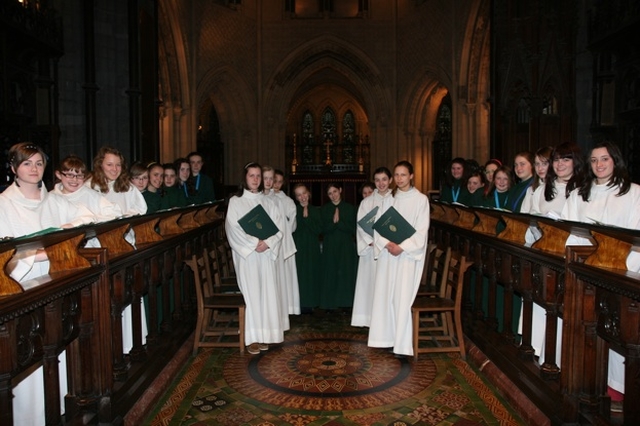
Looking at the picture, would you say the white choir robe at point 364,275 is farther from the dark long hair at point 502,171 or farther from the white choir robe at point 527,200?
the white choir robe at point 527,200

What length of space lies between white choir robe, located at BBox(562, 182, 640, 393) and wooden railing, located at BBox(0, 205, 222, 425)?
3010mm

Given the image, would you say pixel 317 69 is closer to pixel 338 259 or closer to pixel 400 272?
pixel 338 259

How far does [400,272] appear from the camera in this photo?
5.12m

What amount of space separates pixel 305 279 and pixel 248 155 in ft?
45.3

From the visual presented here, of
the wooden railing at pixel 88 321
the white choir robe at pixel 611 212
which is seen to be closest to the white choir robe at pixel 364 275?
the wooden railing at pixel 88 321

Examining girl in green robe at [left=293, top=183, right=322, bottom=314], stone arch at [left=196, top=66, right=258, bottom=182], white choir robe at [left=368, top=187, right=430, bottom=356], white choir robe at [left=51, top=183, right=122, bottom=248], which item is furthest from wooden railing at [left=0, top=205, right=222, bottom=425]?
stone arch at [left=196, top=66, right=258, bottom=182]

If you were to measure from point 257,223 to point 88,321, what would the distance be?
→ 7.59ft

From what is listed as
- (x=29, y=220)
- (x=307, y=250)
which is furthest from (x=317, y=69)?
(x=29, y=220)

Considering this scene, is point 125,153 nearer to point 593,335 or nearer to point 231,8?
point 593,335

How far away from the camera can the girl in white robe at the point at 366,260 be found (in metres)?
5.80

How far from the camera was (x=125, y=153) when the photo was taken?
9852mm

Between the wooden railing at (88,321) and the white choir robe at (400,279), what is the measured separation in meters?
1.93

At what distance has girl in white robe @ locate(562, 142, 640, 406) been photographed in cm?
362

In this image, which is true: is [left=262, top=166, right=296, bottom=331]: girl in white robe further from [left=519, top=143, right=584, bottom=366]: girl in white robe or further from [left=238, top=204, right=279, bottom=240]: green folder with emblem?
[left=519, top=143, right=584, bottom=366]: girl in white robe
